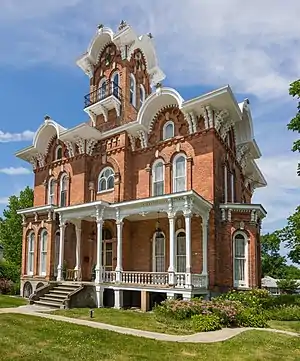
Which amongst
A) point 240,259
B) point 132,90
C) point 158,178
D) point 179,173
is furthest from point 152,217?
point 132,90

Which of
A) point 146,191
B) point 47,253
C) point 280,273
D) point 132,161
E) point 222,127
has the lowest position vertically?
point 280,273

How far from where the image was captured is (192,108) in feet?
63.1

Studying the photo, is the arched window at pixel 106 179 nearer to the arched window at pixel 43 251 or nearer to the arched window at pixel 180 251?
the arched window at pixel 43 251

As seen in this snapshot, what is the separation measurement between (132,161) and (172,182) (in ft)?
9.51

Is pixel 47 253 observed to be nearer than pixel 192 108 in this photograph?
No

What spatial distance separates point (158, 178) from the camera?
20625mm

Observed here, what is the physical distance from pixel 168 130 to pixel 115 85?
19.7 ft

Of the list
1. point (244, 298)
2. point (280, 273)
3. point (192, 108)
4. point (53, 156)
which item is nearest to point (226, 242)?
point (244, 298)

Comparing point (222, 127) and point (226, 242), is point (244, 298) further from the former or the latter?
point (222, 127)

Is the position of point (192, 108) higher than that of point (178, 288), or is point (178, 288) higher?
point (192, 108)

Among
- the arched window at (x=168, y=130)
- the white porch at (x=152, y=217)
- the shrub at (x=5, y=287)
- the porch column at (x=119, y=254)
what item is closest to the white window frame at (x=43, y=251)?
the white porch at (x=152, y=217)

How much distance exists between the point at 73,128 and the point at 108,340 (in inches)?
571

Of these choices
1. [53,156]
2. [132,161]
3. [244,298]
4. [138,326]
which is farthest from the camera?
[53,156]

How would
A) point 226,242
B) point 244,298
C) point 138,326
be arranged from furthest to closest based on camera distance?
point 226,242 → point 244,298 → point 138,326
